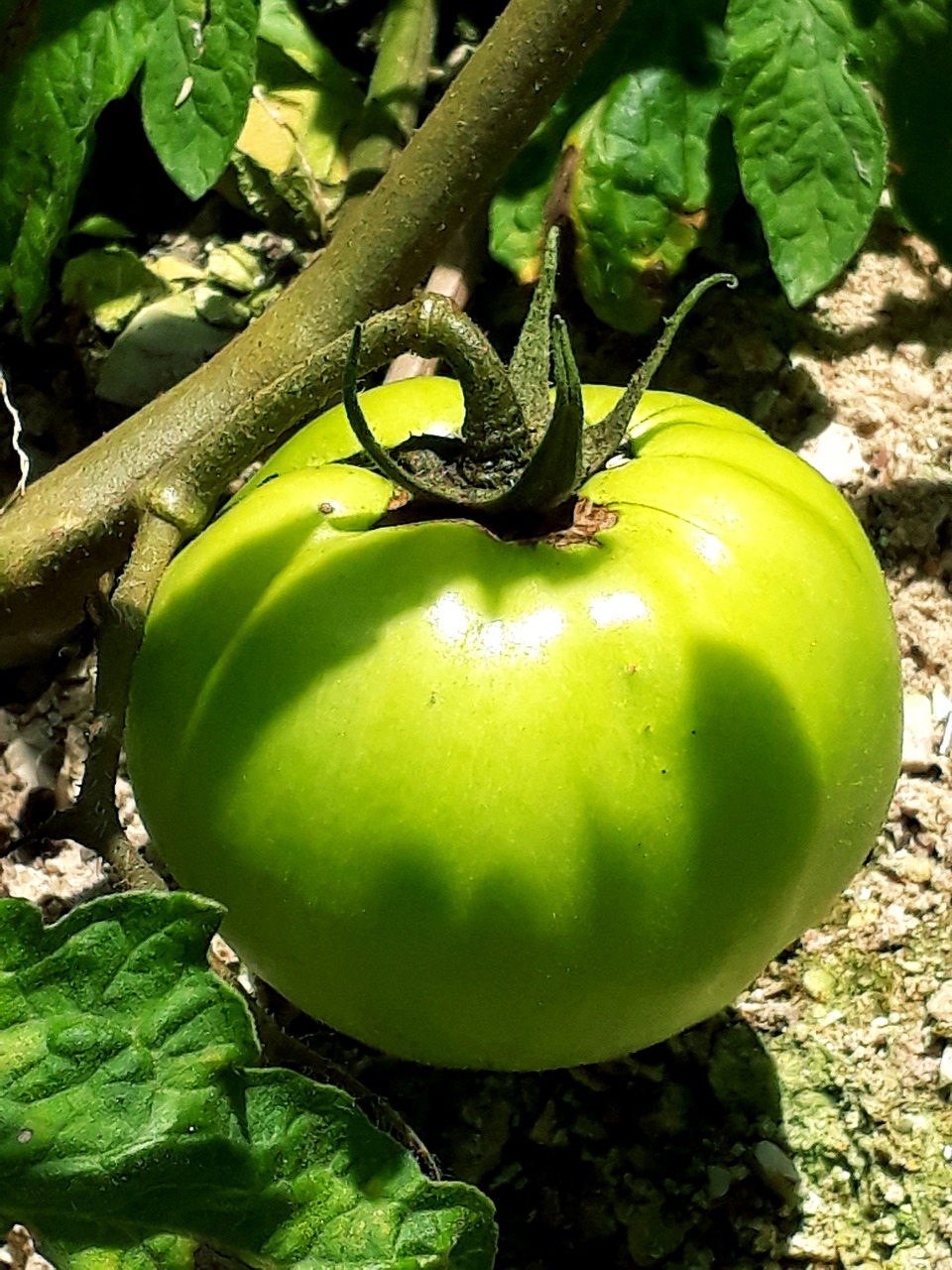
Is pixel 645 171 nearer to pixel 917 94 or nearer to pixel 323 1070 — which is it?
pixel 917 94

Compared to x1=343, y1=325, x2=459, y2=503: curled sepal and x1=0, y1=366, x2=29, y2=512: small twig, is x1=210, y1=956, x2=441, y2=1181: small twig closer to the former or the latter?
x1=343, y1=325, x2=459, y2=503: curled sepal

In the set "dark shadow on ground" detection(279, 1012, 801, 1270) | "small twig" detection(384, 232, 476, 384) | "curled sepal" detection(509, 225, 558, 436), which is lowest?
"dark shadow on ground" detection(279, 1012, 801, 1270)

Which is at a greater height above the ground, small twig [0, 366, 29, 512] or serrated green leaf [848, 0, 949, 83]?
serrated green leaf [848, 0, 949, 83]

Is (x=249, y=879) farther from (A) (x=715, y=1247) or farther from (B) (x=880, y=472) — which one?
(B) (x=880, y=472)

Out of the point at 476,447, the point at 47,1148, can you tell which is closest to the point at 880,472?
the point at 476,447

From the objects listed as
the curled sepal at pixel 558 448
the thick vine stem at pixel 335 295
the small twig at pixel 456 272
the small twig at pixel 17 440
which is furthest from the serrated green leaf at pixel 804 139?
the small twig at pixel 17 440

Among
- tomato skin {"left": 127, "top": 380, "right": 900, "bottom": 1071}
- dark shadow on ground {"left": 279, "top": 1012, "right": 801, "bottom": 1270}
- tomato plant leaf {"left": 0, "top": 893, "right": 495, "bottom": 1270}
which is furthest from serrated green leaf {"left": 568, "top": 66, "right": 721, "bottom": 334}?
tomato plant leaf {"left": 0, "top": 893, "right": 495, "bottom": 1270}
